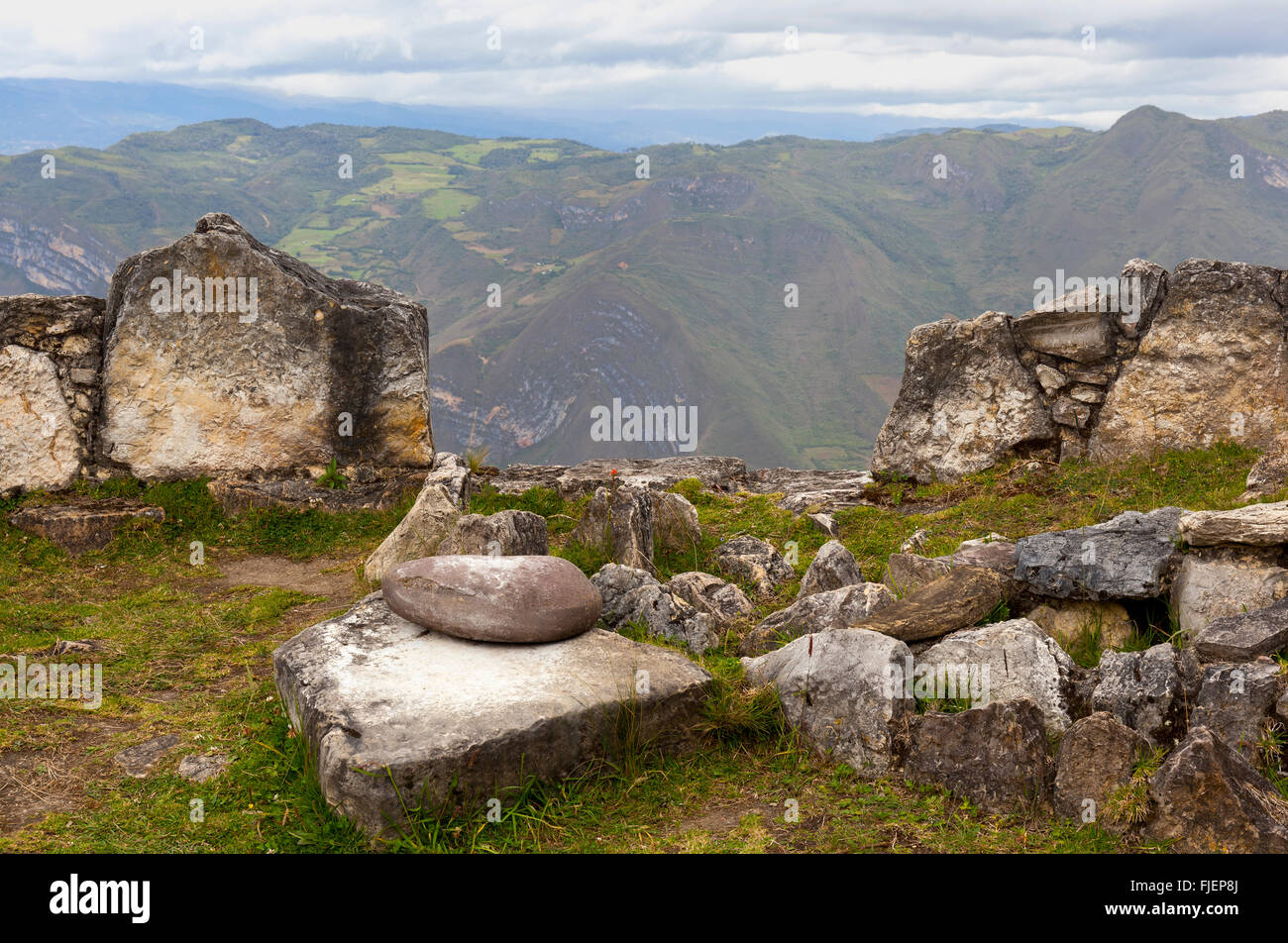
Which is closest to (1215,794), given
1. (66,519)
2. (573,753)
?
(573,753)

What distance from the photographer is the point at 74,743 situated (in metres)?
6.70

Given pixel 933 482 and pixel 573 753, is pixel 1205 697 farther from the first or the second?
pixel 933 482

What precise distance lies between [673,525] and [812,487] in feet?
14.2

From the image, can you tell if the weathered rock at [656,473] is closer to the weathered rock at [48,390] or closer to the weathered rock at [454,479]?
the weathered rock at [454,479]

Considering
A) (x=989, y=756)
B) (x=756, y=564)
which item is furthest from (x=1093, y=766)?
(x=756, y=564)

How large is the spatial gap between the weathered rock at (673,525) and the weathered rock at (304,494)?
400 cm

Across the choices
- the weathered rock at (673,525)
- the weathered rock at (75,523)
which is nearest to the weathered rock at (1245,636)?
the weathered rock at (673,525)

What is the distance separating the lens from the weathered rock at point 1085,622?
7230 mm

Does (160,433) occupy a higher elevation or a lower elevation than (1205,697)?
higher

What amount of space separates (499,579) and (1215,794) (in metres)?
4.50

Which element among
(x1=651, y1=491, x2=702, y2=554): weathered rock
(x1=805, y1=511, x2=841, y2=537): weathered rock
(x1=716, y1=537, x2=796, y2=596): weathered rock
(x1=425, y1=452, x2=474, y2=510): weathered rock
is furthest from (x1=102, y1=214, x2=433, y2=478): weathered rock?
(x1=805, y1=511, x2=841, y2=537): weathered rock

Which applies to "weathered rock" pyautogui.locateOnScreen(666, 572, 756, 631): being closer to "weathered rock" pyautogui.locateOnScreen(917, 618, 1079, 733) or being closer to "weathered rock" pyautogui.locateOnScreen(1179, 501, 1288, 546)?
"weathered rock" pyautogui.locateOnScreen(917, 618, 1079, 733)

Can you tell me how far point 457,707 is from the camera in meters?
5.91

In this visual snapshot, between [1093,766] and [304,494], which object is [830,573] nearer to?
[1093,766]
